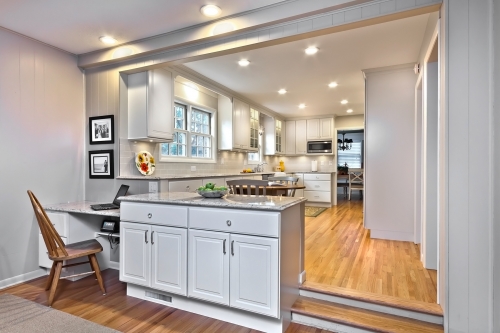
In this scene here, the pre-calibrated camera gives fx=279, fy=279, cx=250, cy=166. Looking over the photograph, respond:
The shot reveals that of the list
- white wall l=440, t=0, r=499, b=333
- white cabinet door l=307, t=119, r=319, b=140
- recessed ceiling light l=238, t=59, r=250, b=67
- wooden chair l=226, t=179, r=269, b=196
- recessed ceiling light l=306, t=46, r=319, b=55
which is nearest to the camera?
white wall l=440, t=0, r=499, b=333

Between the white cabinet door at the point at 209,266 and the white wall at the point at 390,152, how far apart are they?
281cm

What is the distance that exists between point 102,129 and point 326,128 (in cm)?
584

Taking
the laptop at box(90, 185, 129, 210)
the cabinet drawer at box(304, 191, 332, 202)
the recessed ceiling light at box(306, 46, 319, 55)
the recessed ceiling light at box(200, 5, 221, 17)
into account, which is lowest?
the cabinet drawer at box(304, 191, 332, 202)

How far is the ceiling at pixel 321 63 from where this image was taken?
3.04 metres

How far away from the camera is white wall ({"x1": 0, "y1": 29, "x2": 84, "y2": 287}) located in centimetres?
283

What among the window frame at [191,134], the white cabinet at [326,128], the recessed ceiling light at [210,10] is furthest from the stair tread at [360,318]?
the white cabinet at [326,128]

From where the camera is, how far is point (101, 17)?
2.59 m

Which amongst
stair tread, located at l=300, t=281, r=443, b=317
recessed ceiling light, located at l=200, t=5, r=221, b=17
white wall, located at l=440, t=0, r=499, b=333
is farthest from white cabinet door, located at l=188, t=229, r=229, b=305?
recessed ceiling light, located at l=200, t=5, r=221, b=17

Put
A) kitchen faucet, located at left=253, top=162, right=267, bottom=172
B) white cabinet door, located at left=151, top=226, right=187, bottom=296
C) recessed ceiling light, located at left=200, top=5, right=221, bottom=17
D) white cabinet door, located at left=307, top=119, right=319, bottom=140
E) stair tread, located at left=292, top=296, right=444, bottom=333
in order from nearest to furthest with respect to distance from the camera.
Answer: stair tread, located at left=292, top=296, right=444, bottom=333, white cabinet door, located at left=151, top=226, right=187, bottom=296, recessed ceiling light, located at left=200, top=5, right=221, bottom=17, kitchen faucet, located at left=253, top=162, right=267, bottom=172, white cabinet door, located at left=307, top=119, right=319, bottom=140

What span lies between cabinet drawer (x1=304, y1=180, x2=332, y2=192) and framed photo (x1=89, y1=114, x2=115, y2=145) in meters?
5.16

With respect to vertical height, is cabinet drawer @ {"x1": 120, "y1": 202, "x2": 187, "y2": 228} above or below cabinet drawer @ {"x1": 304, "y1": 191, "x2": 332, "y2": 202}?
above

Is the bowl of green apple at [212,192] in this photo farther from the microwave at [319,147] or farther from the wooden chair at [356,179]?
the wooden chair at [356,179]

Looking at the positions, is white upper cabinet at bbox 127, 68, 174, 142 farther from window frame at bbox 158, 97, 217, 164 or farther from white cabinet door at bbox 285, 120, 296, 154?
white cabinet door at bbox 285, 120, 296, 154

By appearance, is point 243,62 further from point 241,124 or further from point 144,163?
point 241,124
